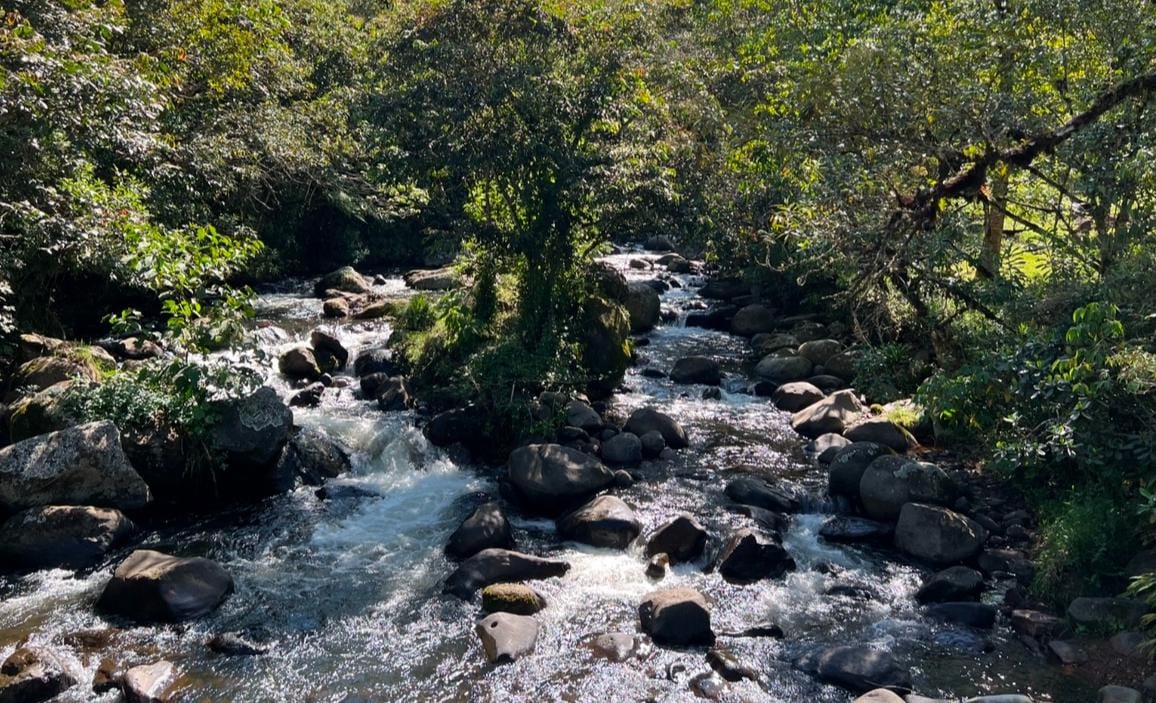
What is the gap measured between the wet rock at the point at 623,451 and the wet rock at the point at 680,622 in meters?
4.87

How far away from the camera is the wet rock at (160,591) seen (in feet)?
30.7

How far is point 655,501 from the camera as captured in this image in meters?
12.7

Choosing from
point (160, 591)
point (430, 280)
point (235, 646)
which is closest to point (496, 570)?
point (235, 646)

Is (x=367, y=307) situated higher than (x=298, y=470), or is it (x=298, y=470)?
(x=367, y=307)

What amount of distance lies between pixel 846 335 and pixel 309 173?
45.3 feet

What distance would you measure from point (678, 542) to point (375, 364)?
29.6ft

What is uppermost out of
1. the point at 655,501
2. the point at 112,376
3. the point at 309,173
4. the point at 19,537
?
the point at 309,173

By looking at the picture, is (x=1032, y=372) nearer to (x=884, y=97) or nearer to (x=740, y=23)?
(x=884, y=97)

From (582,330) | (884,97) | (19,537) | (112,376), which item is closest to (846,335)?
(582,330)

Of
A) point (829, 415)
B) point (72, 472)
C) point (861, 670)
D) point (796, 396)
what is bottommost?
point (861, 670)

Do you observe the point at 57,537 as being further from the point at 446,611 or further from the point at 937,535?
the point at 937,535

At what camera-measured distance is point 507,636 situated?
29.1 ft

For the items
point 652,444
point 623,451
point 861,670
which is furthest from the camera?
point 652,444

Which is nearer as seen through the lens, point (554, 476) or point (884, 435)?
point (554, 476)
